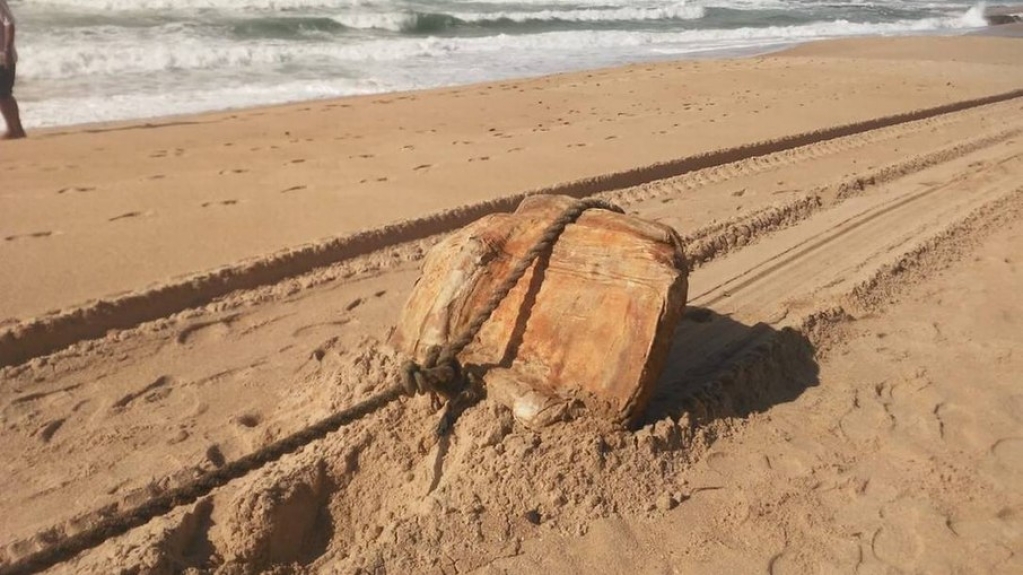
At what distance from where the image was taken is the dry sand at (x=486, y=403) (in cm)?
243

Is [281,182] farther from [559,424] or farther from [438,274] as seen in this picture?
[559,424]

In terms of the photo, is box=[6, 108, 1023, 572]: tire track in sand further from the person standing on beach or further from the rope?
the person standing on beach

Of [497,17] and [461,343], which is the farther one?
[497,17]

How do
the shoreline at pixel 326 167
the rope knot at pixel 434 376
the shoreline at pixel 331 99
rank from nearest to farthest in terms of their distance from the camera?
the rope knot at pixel 434 376
the shoreline at pixel 326 167
the shoreline at pixel 331 99

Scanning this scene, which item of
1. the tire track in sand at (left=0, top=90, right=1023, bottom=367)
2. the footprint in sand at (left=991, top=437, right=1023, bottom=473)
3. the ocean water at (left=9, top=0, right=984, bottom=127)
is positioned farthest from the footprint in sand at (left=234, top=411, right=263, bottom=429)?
the ocean water at (left=9, top=0, right=984, bottom=127)

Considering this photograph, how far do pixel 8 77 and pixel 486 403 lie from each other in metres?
7.96

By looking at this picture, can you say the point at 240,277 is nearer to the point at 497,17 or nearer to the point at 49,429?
the point at 49,429

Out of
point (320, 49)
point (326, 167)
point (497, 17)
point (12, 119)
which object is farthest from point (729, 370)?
point (497, 17)

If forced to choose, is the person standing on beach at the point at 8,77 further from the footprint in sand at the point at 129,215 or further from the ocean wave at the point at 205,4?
the ocean wave at the point at 205,4

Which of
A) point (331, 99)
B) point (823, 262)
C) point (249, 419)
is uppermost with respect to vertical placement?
point (331, 99)

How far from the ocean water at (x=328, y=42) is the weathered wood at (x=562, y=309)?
771 centimetres

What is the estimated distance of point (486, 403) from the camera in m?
2.72

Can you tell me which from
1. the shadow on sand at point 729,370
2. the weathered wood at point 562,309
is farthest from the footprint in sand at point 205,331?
the shadow on sand at point 729,370

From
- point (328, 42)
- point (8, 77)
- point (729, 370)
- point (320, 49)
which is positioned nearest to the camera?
point (729, 370)
